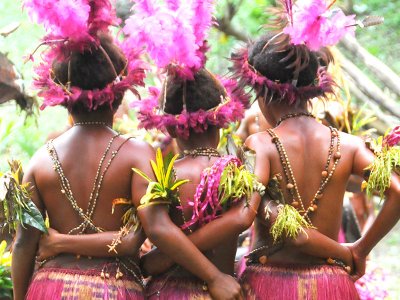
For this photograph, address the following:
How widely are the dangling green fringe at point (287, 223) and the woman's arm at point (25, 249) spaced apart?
1047 mm

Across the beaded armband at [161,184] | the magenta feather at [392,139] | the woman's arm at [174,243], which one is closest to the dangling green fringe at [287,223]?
the woman's arm at [174,243]

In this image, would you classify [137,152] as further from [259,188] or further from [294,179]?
[294,179]

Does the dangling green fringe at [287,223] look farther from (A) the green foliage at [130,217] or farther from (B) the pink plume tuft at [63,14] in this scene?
(B) the pink plume tuft at [63,14]

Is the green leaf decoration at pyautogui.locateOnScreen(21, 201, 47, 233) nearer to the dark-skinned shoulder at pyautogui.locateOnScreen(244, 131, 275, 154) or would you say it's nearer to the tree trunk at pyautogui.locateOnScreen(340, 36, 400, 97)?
the dark-skinned shoulder at pyautogui.locateOnScreen(244, 131, 275, 154)

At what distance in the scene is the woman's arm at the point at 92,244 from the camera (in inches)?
125

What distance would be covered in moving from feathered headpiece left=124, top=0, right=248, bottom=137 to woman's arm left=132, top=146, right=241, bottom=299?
1.03 feet

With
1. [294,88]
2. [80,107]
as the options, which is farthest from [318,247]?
[80,107]

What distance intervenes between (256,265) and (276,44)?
105 centimetres

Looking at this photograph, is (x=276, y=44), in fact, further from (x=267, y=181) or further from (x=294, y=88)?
(x=267, y=181)

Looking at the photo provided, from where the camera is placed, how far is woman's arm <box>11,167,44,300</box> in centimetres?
329

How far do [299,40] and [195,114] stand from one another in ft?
1.90

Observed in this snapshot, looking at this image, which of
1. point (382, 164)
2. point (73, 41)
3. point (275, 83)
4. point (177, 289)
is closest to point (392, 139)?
point (382, 164)

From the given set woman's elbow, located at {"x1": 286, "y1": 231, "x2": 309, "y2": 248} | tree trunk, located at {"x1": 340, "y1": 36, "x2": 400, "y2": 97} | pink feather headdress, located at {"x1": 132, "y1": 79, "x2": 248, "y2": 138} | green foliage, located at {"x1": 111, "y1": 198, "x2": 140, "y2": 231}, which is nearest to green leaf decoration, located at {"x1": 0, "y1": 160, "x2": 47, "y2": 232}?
green foliage, located at {"x1": 111, "y1": 198, "x2": 140, "y2": 231}

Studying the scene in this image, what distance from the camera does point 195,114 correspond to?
133 inches
